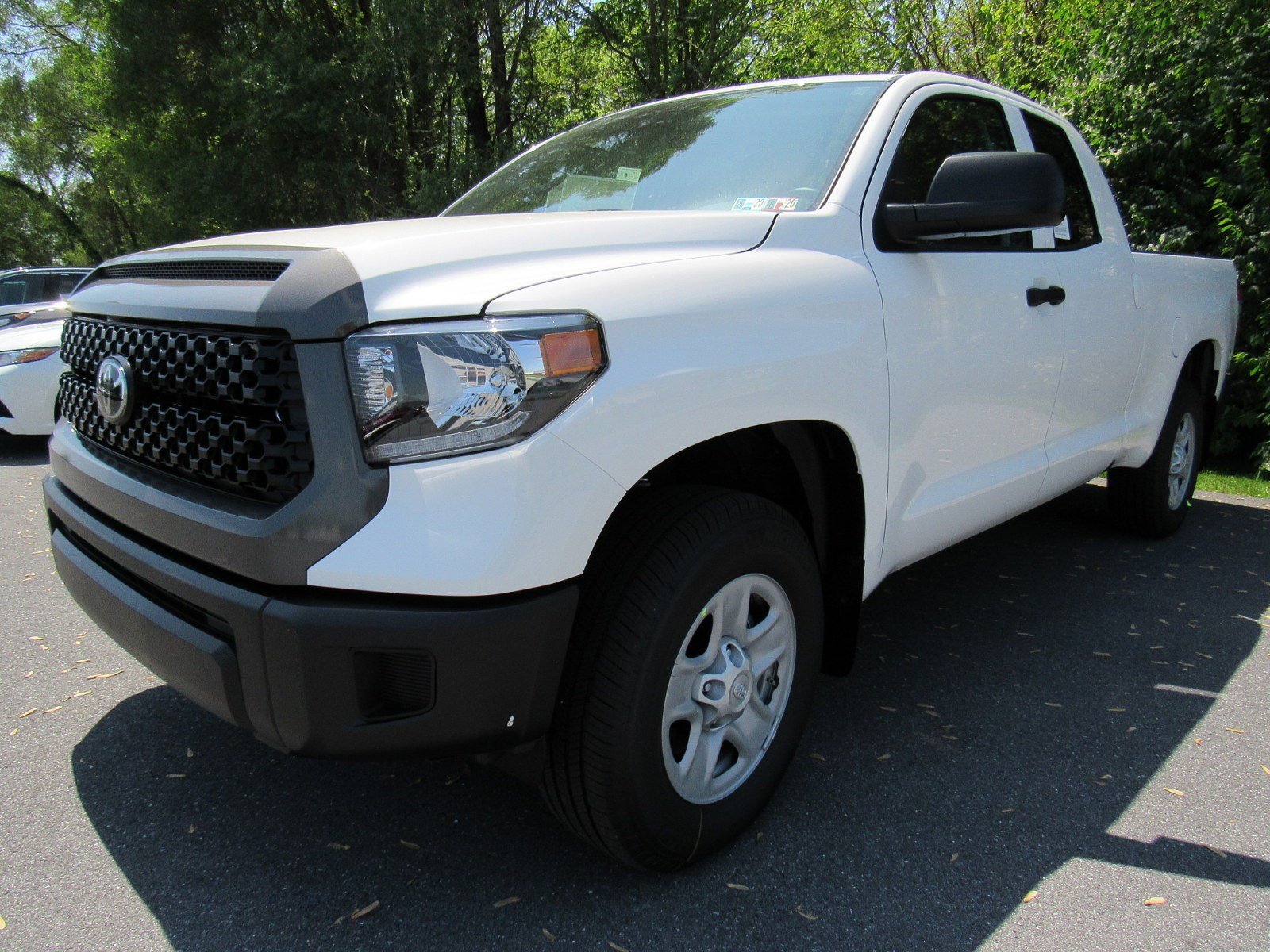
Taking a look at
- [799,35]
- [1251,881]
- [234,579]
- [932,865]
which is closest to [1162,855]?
[1251,881]

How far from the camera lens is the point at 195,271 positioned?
80.5 inches

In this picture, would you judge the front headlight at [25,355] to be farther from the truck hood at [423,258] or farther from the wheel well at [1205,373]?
the wheel well at [1205,373]

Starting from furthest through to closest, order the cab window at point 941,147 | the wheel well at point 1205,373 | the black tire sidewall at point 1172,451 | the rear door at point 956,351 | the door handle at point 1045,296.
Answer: the wheel well at point 1205,373 < the black tire sidewall at point 1172,451 < the door handle at point 1045,296 < the cab window at point 941,147 < the rear door at point 956,351

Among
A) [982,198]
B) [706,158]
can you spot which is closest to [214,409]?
[706,158]

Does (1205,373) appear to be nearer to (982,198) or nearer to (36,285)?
(982,198)

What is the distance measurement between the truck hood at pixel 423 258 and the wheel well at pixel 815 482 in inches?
18.4

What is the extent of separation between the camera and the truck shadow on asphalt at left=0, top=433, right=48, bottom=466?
7.53 m

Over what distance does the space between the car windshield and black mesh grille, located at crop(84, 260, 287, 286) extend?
3.63ft

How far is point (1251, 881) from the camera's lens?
7.20 feet

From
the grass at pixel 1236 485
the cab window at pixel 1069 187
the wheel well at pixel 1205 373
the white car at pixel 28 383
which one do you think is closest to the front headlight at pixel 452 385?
the cab window at pixel 1069 187

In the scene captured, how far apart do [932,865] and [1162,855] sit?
573mm

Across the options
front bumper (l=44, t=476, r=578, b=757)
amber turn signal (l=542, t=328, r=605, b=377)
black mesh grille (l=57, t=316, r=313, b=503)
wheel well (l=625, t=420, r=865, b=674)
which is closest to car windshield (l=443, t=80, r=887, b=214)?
wheel well (l=625, t=420, r=865, b=674)

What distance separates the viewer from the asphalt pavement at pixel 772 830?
6.63 feet

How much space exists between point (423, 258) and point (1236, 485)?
657 cm
